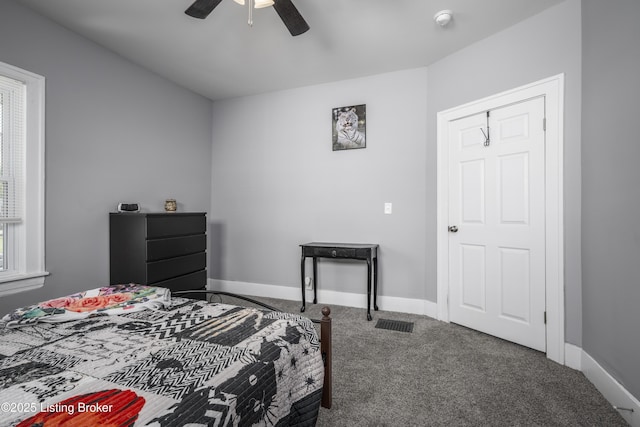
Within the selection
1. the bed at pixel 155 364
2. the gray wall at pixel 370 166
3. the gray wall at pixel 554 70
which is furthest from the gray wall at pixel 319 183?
the bed at pixel 155 364

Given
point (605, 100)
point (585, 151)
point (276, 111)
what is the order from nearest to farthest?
point (605, 100) < point (585, 151) < point (276, 111)

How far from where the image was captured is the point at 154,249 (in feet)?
8.99

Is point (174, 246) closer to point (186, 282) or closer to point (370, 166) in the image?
point (186, 282)

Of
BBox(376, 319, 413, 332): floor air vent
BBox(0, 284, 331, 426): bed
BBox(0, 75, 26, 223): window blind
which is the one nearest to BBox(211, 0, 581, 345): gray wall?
BBox(376, 319, 413, 332): floor air vent

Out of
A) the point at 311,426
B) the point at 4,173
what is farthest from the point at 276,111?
the point at 311,426

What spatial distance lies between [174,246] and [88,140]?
4.05 feet

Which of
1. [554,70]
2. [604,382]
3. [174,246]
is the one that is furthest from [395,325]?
[554,70]

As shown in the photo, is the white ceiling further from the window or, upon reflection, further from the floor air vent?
the floor air vent

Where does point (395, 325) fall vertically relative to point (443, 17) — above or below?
below

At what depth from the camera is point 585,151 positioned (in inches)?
80.9

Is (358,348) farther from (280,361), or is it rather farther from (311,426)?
(280,361)

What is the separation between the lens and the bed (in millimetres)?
770

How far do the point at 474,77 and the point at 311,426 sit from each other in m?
3.04

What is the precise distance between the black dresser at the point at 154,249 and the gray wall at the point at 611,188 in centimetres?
333
